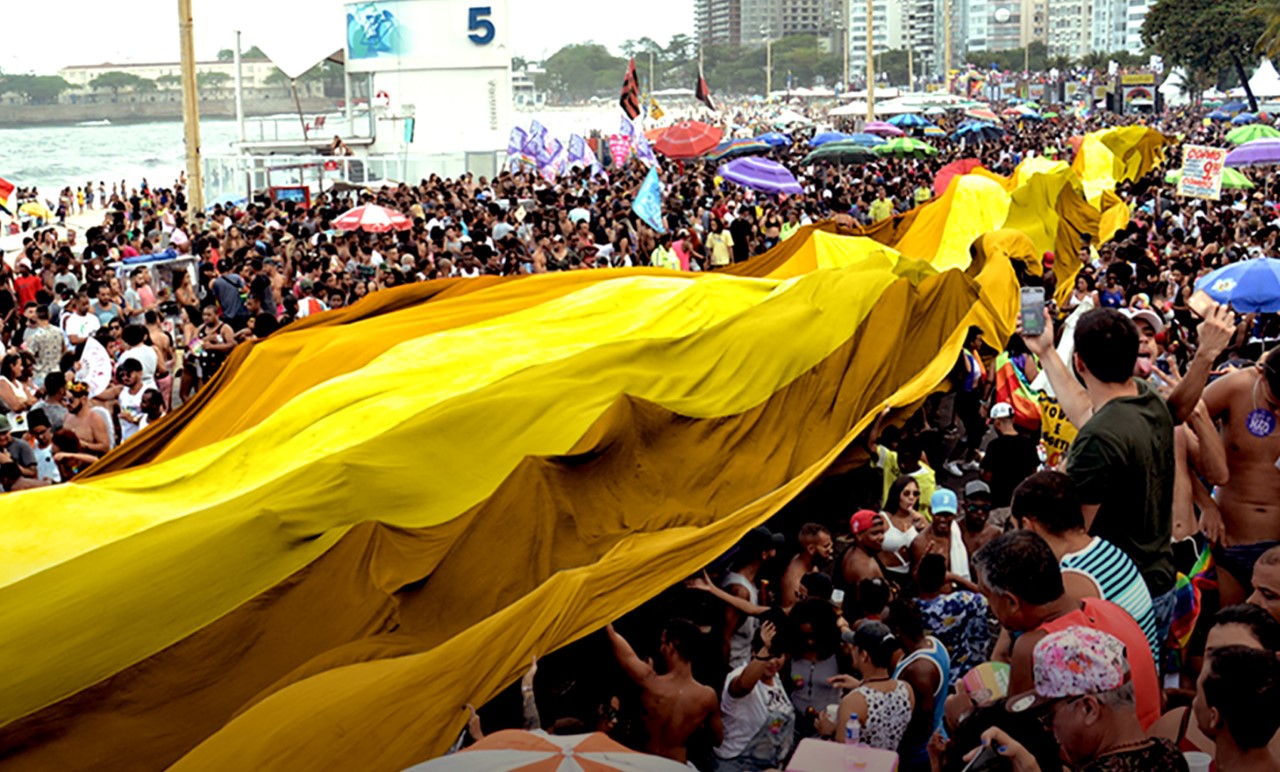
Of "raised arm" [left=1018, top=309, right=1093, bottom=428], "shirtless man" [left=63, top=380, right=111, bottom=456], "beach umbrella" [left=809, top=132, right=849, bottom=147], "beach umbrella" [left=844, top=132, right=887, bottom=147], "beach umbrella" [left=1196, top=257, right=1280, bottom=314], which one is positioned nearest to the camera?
"raised arm" [left=1018, top=309, right=1093, bottom=428]

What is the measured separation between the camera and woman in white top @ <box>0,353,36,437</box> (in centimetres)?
926

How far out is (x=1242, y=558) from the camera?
18.0ft

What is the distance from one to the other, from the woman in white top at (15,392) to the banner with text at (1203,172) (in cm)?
1408

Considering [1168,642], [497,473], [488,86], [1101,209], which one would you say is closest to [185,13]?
[1101,209]

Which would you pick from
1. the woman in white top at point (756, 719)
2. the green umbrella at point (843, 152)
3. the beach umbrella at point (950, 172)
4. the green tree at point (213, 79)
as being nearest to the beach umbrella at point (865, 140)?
the green umbrella at point (843, 152)

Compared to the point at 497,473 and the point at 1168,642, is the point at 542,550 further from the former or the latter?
the point at 1168,642

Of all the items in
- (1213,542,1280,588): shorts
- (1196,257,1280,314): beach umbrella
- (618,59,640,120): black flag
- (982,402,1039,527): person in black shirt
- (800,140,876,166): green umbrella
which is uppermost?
(618,59,640,120): black flag

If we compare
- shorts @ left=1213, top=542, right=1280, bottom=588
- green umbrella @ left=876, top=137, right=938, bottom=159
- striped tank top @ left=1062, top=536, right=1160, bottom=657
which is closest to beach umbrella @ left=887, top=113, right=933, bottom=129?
green umbrella @ left=876, top=137, right=938, bottom=159

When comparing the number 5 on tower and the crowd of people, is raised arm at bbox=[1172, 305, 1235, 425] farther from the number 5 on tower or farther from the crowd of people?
the number 5 on tower

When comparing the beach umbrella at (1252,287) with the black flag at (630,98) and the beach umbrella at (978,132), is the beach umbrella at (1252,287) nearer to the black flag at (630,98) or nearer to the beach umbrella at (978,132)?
the black flag at (630,98)

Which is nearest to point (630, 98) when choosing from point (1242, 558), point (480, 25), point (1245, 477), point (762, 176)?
point (762, 176)

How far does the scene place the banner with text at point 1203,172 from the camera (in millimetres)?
17656

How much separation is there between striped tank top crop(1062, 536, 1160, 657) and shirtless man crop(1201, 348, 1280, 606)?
3.92 ft

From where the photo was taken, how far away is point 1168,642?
17.3ft
